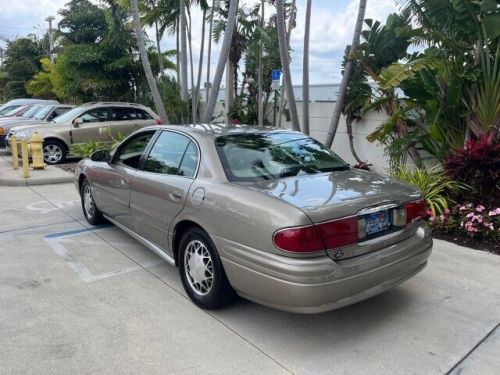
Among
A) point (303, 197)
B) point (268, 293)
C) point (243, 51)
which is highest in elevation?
point (243, 51)

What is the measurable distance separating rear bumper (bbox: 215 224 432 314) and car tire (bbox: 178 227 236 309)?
6.2 inches

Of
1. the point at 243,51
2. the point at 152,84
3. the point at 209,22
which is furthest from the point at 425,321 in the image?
the point at 209,22

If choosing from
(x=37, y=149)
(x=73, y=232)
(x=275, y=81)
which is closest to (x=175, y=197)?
(x=73, y=232)

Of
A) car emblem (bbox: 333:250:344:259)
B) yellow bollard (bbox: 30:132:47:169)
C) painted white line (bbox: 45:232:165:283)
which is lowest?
painted white line (bbox: 45:232:165:283)

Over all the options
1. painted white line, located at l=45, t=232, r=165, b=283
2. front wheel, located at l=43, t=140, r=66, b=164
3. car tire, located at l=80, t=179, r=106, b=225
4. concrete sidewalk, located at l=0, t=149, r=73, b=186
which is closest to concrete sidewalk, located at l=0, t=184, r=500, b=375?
painted white line, located at l=45, t=232, r=165, b=283

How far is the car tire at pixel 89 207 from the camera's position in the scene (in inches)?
235

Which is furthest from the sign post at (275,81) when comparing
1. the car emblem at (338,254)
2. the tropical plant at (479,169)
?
the car emblem at (338,254)

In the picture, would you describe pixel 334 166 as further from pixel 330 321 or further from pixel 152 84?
pixel 152 84

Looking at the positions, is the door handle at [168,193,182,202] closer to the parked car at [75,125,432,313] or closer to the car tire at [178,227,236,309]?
the parked car at [75,125,432,313]

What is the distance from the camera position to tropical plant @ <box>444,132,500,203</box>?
5.69 metres

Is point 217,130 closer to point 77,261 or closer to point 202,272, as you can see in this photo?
point 202,272

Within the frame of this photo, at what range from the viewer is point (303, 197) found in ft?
10.5

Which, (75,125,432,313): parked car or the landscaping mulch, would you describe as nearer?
(75,125,432,313): parked car

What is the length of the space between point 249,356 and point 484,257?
10.7 feet
